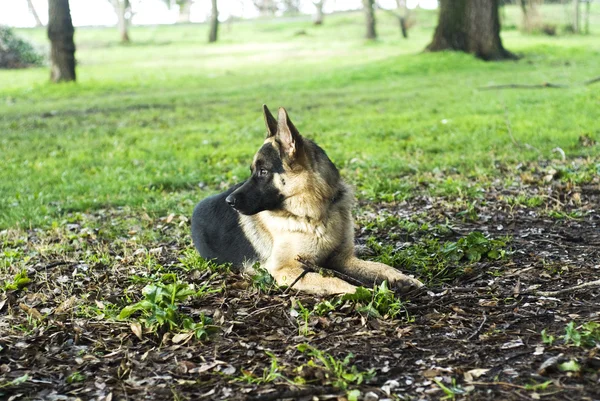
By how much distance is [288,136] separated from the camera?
16.3 ft

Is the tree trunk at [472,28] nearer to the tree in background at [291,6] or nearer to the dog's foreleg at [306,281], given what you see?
the dog's foreleg at [306,281]

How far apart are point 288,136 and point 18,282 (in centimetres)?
245

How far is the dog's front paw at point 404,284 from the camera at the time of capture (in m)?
4.79

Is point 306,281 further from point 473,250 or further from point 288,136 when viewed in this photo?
point 473,250

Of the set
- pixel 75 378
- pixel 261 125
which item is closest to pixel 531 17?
pixel 261 125

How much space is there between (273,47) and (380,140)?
29.8 meters

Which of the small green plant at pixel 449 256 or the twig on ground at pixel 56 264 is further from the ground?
the twig on ground at pixel 56 264

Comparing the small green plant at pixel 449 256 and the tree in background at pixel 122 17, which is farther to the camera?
the tree in background at pixel 122 17

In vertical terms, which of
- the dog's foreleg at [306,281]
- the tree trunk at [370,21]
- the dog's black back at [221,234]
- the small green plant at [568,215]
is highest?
the tree trunk at [370,21]

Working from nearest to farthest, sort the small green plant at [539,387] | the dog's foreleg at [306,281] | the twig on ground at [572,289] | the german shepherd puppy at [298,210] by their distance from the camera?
the small green plant at [539,387] → the twig on ground at [572,289] → the dog's foreleg at [306,281] → the german shepherd puppy at [298,210]

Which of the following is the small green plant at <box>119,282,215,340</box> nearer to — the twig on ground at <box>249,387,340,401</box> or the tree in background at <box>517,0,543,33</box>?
the twig on ground at <box>249,387,340,401</box>

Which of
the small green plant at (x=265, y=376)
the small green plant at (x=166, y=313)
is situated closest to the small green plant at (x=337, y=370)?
the small green plant at (x=265, y=376)

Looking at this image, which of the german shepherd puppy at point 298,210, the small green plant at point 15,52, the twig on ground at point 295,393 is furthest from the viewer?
the small green plant at point 15,52

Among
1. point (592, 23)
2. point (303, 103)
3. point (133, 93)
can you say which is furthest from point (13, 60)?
point (592, 23)
